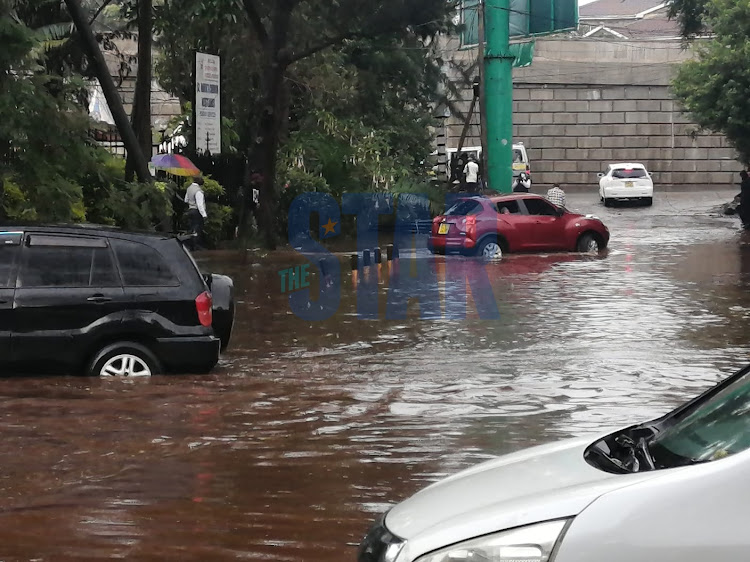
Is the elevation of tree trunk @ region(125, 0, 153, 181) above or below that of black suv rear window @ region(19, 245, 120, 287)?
above

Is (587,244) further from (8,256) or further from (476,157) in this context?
Answer: (8,256)

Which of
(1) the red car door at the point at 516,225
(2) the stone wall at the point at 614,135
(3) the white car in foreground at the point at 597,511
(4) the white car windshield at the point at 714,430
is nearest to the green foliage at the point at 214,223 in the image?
(1) the red car door at the point at 516,225

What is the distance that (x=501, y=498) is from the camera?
155 inches

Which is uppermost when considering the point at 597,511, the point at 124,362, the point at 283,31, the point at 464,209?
the point at 283,31

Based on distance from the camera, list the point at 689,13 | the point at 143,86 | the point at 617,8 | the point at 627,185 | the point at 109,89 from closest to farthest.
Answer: the point at 109,89 → the point at 143,86 → the point at 689,13 → the point at 627,185 → the point at 617,8

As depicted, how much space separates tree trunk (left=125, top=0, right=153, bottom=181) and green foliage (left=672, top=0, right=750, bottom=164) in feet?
66.5

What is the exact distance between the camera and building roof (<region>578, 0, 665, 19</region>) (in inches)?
3991

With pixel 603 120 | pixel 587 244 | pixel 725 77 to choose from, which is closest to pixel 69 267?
pixel 587 244

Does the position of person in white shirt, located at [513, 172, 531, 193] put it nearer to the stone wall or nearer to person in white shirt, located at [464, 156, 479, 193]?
person in white shirt, located at [464, 156, 479, 193]

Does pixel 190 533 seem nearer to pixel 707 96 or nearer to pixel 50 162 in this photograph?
pixel 50 162

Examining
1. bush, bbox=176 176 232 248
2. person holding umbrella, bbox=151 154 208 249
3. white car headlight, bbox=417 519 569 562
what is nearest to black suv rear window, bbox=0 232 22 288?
white car headlight, bbox=417 519 569 562

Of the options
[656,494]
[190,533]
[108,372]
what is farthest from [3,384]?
[656,494]

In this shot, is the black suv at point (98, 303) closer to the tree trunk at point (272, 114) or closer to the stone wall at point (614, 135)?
the tree trunk at point (272, 114)

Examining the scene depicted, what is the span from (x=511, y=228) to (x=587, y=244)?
82.1 inches
